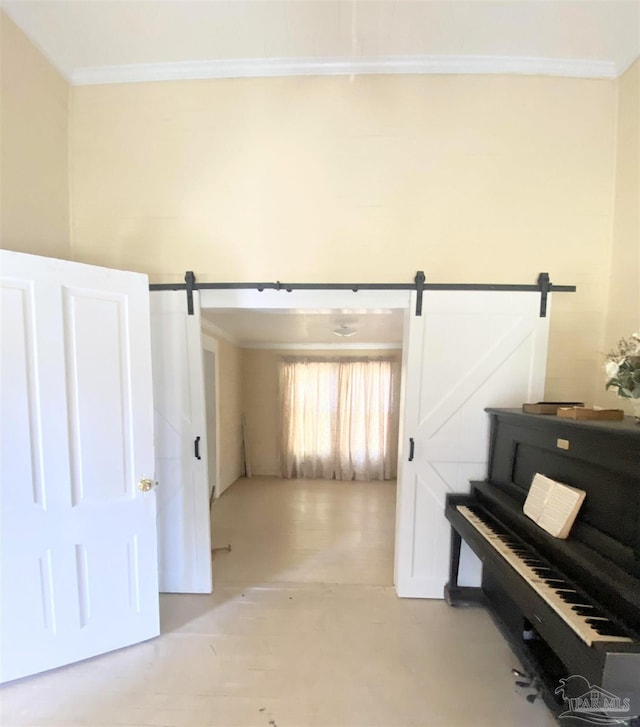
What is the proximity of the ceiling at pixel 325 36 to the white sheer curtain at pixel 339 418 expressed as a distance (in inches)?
143

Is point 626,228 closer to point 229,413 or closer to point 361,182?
point 361,182

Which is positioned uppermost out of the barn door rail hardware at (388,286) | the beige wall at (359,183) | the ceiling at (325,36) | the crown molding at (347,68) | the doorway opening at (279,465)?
the ceiling at (325,36)

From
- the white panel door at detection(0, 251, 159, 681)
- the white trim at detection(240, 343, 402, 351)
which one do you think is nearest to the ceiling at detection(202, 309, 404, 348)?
the white trim at detection(240, 343, 402, 351)

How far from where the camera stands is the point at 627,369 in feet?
4.19

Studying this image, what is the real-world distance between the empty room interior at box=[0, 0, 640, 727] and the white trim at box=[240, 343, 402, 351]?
2842 mm

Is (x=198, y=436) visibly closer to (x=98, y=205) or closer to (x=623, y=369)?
(x=98, y=205)

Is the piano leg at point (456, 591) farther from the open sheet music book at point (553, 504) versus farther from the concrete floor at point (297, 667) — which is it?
the open sheet music book at point (553, 504)

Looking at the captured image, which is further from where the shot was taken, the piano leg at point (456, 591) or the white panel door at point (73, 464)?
the piano leg at point (456, 591)

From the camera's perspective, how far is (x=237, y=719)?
4.63 ft

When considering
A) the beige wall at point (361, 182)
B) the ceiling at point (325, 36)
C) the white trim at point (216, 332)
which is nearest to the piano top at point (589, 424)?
the beige wall at point (361, 182)

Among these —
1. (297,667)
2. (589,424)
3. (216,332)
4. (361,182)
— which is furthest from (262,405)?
(589,424)

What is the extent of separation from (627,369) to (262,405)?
4624 mm

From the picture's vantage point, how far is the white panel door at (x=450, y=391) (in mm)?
2041

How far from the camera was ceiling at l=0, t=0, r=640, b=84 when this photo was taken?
1636 mm
